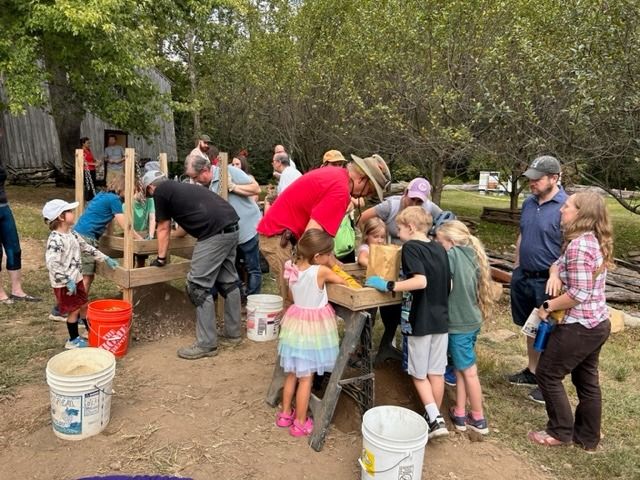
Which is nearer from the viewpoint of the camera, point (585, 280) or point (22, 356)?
point (585, 280)

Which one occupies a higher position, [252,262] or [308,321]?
[308,321]

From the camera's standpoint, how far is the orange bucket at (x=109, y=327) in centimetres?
447

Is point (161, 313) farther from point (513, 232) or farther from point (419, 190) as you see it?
point (513, 232)

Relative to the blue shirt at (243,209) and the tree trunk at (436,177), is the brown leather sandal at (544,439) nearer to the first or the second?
the blue shirt at (243,209)

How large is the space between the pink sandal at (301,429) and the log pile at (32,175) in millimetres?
16040

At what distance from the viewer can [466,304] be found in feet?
11.6

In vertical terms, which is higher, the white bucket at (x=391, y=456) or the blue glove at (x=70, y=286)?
the blue glove at (x=70, y=286)

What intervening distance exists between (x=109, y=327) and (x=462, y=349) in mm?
2999

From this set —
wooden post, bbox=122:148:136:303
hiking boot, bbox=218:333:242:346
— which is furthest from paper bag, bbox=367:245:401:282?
wooden post, bbox=122:148:136:303

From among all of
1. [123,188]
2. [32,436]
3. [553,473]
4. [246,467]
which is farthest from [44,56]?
[553,473]

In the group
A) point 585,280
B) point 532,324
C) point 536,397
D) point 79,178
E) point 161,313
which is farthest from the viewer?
point 161,313

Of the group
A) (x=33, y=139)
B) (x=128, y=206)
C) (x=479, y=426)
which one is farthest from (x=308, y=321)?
(x=33, y=139)

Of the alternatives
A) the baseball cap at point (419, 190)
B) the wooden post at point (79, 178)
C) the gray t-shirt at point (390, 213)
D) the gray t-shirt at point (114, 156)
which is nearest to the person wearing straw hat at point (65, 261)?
the wooden post at point (79, 178)

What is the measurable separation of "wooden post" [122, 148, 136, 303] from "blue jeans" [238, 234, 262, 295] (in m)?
1.42
